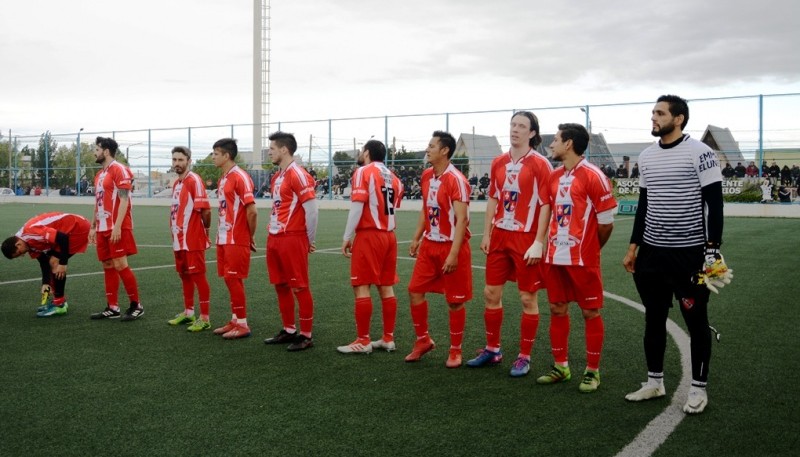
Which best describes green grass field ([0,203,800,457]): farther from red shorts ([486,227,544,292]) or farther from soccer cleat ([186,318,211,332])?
red shorts ([486,227,544,292])

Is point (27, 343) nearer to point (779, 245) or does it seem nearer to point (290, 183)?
point (290, 183)

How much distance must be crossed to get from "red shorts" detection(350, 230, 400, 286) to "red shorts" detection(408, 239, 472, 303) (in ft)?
1.18

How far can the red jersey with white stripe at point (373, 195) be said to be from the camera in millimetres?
6191

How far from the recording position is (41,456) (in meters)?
3.87

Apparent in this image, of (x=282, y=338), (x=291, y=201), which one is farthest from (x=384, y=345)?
(x=291, y=201)

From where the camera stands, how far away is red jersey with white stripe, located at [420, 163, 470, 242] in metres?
5.89

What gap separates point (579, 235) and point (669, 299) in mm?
765

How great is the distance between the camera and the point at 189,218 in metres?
7.54

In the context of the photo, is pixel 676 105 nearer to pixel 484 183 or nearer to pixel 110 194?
pixel 110 194

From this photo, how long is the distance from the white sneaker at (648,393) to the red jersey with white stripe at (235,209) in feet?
13.3

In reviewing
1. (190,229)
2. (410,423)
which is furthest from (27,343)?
(410,423)

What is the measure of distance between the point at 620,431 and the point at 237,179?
14.8 ft

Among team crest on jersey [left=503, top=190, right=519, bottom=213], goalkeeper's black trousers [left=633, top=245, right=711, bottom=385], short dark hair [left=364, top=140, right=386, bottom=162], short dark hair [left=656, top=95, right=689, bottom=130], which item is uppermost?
short dark hair [left=656, top=95, right=689, bottom=130]

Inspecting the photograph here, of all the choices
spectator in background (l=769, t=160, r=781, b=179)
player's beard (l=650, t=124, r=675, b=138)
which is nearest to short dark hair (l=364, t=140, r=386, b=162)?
player's beard (l=650, t=124, r=675, b=138)
